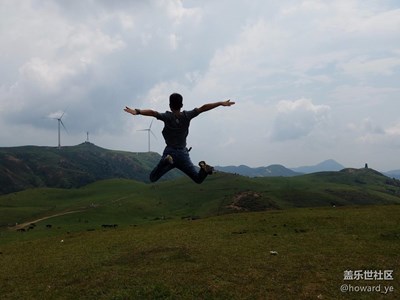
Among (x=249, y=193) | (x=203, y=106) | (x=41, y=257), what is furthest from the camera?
(x=249, y=193)

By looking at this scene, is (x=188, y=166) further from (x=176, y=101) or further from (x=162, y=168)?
(x=176, y=101)

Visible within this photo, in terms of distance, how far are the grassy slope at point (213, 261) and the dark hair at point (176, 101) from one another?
10.9m

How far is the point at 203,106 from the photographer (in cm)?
1554

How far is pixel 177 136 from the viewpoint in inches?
630

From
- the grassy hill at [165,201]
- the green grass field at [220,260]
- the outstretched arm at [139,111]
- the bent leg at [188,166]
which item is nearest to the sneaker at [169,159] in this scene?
the bent leg at [188,166]

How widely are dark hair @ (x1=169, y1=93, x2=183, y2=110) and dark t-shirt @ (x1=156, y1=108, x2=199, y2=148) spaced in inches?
11.2

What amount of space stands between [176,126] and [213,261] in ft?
48.1

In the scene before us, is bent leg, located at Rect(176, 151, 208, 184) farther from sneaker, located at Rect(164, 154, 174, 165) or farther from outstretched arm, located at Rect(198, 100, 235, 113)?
outstretched arm, located at Rect(198, 100, 235, 113)

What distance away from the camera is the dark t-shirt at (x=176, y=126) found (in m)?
15.6

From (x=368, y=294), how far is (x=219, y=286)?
25.9 ft

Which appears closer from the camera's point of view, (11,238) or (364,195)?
(11,238)

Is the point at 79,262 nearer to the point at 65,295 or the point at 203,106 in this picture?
the point at 65,295

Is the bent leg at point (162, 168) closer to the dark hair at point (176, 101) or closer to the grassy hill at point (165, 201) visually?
the dark hair at point (176, 101)

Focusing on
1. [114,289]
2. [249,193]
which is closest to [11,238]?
[114,289]
